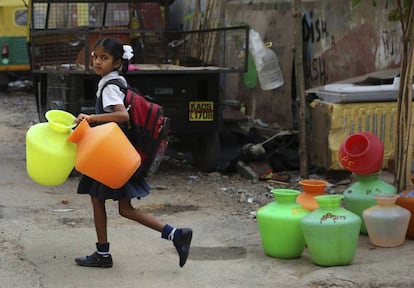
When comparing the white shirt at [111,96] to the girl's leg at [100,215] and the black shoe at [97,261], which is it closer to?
the girl's leg at [100,215]

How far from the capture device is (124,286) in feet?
15.9

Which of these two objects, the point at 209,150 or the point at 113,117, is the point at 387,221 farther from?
the point at 209,150

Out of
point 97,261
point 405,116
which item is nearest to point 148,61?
point 405,116

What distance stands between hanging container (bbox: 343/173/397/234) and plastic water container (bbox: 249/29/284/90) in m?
4.83

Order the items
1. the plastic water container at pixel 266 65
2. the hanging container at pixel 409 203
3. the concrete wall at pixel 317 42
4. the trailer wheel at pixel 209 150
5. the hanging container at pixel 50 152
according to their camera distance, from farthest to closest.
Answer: the plastic water container at pixel 266 65
the trailer wheel at pixel 209 150
the concrete wall at pixel 317 42
the hanging container at pixel 409 203
the hanging container at pixel 50 152

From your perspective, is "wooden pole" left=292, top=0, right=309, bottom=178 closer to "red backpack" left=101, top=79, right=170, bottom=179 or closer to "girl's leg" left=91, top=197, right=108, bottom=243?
"red backpack" left=101, top=79, right=170, bottom=179

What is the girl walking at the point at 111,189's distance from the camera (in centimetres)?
493

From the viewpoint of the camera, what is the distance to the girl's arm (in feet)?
Result: 16.0

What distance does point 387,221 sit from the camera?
5.45 meters

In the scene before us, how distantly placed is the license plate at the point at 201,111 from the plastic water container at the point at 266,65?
2316mm

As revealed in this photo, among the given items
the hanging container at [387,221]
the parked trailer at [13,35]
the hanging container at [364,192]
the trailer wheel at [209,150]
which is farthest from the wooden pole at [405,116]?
the parked trailer at [13,35]

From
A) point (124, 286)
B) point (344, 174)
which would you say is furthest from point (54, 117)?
point (344, 174)

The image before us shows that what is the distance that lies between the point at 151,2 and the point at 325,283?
6704mm

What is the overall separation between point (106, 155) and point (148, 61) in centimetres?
556
